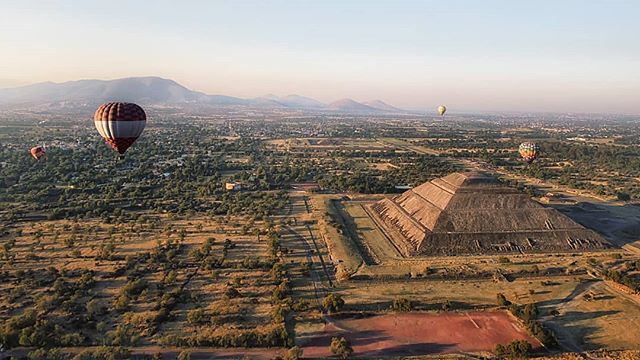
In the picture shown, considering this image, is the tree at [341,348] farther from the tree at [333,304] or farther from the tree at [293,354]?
the tree at [333,304]

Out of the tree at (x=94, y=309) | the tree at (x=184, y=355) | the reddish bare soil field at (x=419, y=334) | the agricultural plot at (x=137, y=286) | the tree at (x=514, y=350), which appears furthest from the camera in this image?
the tree at (x=94, y=309)

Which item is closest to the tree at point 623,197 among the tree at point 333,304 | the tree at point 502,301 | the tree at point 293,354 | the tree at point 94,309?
the tree at point 502,301

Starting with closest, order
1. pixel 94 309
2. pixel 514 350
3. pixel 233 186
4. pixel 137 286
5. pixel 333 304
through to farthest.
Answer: pixel 514 350, pixel 94 309, pixel 333 304, pixel 137 286, pixel 233 186

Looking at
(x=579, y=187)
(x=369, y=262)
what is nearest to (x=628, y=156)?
(x=579, y=187)

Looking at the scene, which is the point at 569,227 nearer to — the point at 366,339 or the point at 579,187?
the point at 366,339

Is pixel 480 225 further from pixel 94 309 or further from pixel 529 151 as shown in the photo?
pixel 94 309

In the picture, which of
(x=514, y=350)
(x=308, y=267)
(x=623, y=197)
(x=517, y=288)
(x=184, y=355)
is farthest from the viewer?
(x=623, y=197)

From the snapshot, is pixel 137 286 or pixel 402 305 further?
pixel 137 286

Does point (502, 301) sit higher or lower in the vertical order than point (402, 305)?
higher

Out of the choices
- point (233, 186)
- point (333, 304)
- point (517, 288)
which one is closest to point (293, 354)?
point (333, 304)
